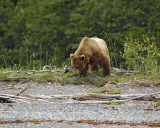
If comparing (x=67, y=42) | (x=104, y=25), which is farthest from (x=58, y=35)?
(x=104, y=25)

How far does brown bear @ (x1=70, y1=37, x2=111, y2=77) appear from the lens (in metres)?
10.2

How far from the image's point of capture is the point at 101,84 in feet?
31.9

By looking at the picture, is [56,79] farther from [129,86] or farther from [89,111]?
[89,111]

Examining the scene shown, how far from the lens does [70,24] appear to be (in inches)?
892

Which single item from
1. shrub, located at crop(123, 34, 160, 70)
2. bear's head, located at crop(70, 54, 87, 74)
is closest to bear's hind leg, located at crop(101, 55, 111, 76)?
bear's head, located at crop(70, 54, 87, 74)

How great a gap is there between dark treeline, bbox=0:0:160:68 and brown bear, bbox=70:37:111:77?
31.3 feet

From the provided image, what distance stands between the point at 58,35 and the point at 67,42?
79 centimetres

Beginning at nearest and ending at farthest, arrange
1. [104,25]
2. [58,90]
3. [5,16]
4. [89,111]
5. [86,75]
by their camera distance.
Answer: [89,111], [58,90], [86,75], [104,25], [5,16]

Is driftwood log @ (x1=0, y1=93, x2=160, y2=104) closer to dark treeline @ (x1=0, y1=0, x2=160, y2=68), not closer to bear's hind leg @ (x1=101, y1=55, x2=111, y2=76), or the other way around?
bear's hind leg @ (x1=101, y1=55, x2=111, y2=76)

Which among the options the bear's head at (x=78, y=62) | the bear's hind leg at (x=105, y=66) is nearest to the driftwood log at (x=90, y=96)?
the bear's head at (x=78, y=62)

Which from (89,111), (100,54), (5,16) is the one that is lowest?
(89,111)

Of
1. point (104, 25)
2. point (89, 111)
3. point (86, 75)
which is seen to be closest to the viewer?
point (89, 111)

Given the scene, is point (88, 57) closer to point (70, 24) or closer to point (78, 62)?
point (78, 62)

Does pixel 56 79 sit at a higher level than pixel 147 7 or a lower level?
lower
